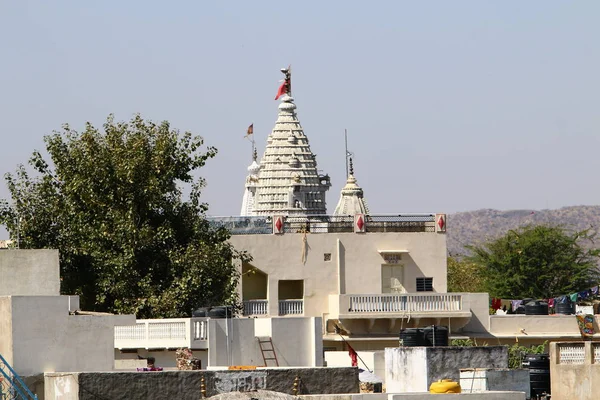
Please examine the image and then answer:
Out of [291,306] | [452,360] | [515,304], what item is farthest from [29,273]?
[515,304]

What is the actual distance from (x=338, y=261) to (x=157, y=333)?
21.4 metres

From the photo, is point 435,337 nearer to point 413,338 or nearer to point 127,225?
point 413,338

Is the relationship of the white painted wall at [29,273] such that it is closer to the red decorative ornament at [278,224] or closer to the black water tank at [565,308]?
the red decorative ornament at [278,224]

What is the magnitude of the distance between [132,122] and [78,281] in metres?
6.21

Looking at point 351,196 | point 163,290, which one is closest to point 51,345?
point 163,290

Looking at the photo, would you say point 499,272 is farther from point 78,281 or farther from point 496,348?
point 496,348

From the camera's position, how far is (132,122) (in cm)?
5900

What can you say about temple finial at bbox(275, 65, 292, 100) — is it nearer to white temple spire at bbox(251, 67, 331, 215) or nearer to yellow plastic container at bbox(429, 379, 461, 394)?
white temple spire at bbox(251, 67, 331, 215)

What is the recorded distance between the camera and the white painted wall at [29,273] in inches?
1337

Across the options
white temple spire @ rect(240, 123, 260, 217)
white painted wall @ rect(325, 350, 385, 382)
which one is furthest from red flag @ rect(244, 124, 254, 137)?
white painted wall @ rect(325, 350, 385, 382)

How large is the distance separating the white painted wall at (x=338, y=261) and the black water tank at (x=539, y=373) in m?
24.6

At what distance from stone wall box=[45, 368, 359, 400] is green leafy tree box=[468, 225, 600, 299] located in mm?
60761

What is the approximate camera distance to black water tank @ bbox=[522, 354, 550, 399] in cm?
3875

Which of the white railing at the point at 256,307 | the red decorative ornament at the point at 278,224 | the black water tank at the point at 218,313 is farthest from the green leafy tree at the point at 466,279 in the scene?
the black water tank at the point at 218,313
